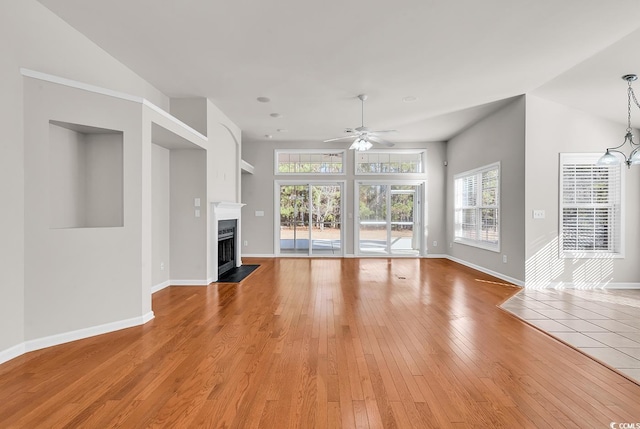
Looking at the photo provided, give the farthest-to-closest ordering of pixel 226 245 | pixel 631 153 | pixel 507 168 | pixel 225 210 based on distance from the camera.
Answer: pixel 226 245 < pixel 225 210 < pixel 507 168 < pixel 631 153

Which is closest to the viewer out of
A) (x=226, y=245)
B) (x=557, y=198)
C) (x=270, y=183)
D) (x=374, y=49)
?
(x=374, y=49)

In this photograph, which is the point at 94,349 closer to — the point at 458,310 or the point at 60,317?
the point at 60,317

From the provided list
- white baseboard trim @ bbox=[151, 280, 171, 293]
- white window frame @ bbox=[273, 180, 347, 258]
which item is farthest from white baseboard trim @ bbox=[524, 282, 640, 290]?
white baseboard trim @ bbox=[151, 280, 171, 293]

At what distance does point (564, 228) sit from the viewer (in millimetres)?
5012

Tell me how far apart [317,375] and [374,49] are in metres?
3.24

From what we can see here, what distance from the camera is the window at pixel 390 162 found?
327 inches

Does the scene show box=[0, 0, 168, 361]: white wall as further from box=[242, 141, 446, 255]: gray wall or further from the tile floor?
box=[242, 141, 446, 255]: gray wall

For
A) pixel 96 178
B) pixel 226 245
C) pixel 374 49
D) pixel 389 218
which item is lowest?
pixel 226 245

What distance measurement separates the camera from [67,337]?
2.83m

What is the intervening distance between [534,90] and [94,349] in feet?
20.2

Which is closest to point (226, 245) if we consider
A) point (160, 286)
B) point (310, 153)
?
point (160, 286)

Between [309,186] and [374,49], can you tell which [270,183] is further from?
[374,49]

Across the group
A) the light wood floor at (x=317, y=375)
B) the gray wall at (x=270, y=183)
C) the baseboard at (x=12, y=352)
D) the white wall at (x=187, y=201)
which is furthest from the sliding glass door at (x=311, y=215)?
the baseboard at (x=12, y=352)

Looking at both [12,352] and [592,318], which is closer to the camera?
[12,352]
